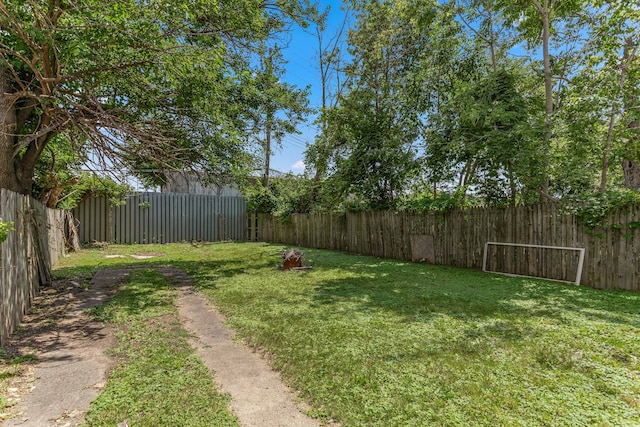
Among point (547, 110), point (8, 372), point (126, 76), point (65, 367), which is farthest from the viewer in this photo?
point (547, 110)

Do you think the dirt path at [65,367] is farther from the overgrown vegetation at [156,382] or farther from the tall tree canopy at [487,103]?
the tall tree canopy at [487,103]

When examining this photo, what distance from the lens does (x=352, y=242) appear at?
1051 centimetres

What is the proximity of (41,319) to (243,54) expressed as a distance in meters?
5.28

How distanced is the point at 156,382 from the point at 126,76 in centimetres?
440

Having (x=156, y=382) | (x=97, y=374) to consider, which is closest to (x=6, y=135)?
(x=97, y=374)

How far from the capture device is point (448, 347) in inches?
116

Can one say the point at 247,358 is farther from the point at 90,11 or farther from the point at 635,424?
the point at 90,11

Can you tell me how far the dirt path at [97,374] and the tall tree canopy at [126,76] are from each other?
2344mm

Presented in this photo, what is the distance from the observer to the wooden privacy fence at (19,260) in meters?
3.18

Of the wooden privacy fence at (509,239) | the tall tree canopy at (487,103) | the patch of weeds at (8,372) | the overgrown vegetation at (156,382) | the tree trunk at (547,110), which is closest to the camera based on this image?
the overgrown vegetation at (156,382)

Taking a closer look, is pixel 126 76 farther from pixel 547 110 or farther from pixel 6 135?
pixel 547 110

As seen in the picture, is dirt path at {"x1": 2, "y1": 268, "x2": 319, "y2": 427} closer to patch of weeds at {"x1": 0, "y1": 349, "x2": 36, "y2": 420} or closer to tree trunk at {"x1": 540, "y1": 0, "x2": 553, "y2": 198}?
patch of weeds at {"x1": 0, "y1": 349, "x2": 36, "y2": 420}

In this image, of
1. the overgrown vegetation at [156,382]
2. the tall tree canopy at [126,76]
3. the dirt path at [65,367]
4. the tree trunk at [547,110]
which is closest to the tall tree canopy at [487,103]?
the tree trunk at [547,110]

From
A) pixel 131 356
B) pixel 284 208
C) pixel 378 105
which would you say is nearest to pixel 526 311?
pixel 131 356
